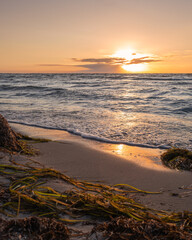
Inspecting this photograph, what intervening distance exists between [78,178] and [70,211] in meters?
0.95

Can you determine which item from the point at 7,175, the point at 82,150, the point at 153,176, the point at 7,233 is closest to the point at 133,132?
the point at 82,150

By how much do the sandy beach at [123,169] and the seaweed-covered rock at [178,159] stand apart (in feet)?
0.51

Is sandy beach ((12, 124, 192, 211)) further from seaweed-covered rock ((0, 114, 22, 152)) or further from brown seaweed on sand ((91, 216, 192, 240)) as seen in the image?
brown seaweed on sand ((91, 216, 192, 240))

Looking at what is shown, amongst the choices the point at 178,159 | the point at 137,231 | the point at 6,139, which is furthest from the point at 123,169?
the point at 6,139

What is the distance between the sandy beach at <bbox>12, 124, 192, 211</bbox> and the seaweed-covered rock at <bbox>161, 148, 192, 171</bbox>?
16cm

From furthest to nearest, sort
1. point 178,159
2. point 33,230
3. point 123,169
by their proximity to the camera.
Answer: point 178,159
point 123,169
point 33,230

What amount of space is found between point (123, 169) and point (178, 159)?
956mm

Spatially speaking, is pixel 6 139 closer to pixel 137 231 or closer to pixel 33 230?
pixel 33 230

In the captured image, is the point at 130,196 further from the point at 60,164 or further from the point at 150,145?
the point at 150,145

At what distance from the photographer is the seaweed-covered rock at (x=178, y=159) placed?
129 inches

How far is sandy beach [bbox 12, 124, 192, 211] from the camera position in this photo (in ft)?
7.72

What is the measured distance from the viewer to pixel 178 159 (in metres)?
3.40

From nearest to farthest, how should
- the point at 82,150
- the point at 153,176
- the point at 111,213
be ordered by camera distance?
the point at 111,213, the point at 153,176, the point at 82,150

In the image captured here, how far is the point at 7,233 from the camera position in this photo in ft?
4.68
